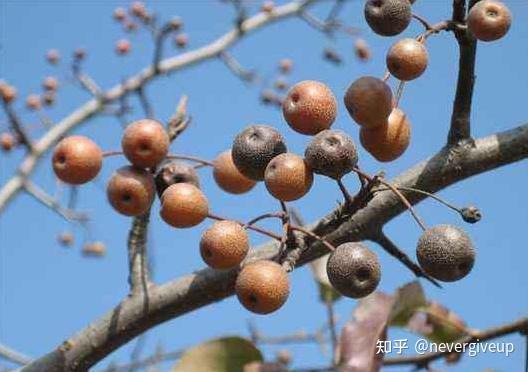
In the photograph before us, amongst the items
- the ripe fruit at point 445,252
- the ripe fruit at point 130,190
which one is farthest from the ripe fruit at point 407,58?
the ripe fruit at point 130,190

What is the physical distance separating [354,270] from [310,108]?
0.35 m

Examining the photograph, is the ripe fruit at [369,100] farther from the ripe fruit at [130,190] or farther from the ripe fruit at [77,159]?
the ripe fruit at [77,159]

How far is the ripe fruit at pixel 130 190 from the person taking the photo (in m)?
1.65

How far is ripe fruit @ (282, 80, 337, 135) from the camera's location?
152 cm

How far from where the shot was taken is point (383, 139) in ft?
5.11

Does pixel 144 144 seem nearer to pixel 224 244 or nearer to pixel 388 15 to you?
pixel 224 244

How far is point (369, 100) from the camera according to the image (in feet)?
4.88

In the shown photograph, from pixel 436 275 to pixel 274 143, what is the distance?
0.41m

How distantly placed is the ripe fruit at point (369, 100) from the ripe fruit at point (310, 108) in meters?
0.04

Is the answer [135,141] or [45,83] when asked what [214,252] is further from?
[45,83]

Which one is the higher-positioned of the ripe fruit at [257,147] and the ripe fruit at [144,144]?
the ripe fruit at [144,144]

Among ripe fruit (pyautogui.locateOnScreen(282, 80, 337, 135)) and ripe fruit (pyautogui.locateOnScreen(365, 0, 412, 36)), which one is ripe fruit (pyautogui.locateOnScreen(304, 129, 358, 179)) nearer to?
ripe fruit (pyautogui.locateOnScreen(282, 80, 337, 135))

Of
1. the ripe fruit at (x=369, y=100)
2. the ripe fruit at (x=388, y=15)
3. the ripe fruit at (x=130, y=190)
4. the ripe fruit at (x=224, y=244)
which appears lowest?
the ripe fruit at (x=224, y=244)

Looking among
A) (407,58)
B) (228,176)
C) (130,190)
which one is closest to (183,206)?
(130,190)
